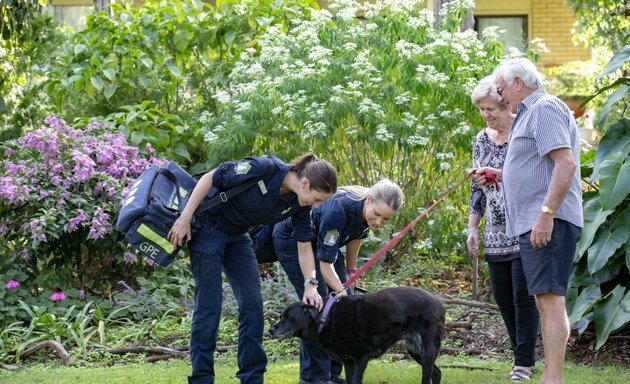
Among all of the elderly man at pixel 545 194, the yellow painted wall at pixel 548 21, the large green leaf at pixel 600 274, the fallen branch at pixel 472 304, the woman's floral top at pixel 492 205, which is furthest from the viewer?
the yellow painted wall at pixel 548 21

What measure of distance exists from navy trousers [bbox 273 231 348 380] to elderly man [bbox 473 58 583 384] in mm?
1370

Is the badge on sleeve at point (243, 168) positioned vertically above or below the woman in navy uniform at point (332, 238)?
above

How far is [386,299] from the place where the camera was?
6.09 metres

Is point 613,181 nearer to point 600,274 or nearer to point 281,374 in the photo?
point 600,274

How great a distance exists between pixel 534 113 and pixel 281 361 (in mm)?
2985

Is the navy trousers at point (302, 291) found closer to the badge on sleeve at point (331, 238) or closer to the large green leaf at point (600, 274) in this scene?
the badge on sleeve at point (331, 238)

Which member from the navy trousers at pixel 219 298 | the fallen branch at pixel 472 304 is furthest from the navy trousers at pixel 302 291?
the fallen branch at pixel 472 304

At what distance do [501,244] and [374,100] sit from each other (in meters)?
3.13

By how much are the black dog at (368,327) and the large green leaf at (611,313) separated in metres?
1.50

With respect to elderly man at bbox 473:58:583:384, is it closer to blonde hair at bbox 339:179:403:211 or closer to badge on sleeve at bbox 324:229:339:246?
blonde hair at bbox 339:179:403:211

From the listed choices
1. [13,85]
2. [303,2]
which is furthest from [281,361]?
[13,85]

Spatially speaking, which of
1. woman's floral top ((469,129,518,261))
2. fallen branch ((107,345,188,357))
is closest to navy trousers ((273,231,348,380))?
woman's floral top ((469,129,518,261))

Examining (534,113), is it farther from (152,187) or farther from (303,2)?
(303,2)

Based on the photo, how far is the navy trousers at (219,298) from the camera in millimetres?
5770
